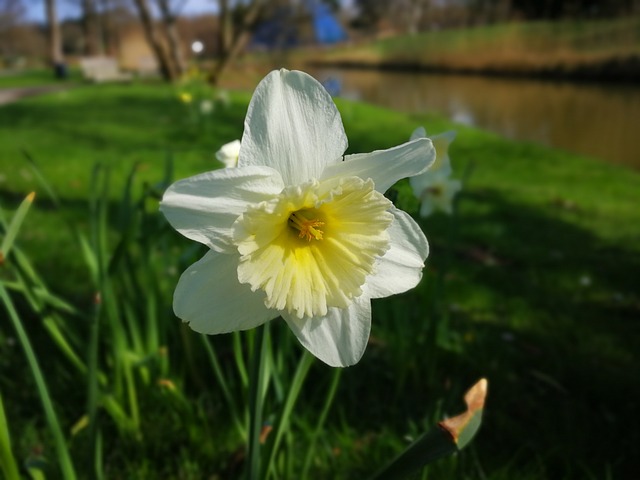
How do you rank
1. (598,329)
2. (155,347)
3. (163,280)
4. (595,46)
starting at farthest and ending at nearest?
(595,46) → (163,280) → (598,329) → (155,347)

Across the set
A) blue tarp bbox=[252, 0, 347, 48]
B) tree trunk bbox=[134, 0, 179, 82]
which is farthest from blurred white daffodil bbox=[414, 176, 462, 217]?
blue tarp bbox=[252, 0, 347, 48]

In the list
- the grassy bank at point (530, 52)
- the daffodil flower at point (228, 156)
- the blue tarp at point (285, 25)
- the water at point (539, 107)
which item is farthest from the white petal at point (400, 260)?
the grassy bank at point (530, 52)

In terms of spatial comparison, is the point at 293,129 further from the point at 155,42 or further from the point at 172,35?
the point at 172,35

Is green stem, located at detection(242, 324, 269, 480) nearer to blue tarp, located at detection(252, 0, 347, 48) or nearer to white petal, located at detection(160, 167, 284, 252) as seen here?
white petal, located at detection(160, 167, 284, 252)

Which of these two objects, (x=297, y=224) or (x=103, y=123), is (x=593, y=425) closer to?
(x=297, y=224)

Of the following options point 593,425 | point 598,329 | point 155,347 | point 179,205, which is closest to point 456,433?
point 179,205

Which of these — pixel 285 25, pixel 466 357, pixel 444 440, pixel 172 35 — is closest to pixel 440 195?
pixel 466 357
